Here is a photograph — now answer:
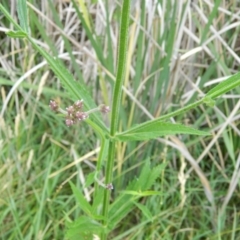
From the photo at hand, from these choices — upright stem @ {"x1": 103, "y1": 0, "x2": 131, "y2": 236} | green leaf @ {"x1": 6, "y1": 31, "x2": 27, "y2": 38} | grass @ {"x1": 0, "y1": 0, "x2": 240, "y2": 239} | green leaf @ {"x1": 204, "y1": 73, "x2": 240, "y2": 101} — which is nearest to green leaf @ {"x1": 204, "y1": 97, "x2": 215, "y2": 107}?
green leaf @ {"x1": 204, "y1": 73, "x2": 240, "y2": 101}

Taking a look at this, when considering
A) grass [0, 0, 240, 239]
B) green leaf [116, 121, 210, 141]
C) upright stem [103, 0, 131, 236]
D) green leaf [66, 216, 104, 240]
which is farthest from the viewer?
grass [0, 0, 240, 239]

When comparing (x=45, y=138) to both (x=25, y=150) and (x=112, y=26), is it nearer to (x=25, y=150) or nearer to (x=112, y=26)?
(x=25, y=150)

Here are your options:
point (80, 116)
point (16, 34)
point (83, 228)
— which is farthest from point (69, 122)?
point (83, 228)

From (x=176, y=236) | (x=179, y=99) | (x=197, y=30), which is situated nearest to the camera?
(x=176, y=236)

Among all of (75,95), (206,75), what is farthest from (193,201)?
(75,95)

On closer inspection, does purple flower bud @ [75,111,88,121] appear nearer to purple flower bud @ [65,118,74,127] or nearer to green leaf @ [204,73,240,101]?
purple flower bud @ [65,118,74,127]

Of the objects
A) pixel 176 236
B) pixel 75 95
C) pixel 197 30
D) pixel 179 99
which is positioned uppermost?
pixel 75 95

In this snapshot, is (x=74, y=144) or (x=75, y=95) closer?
(x=75, y=95)

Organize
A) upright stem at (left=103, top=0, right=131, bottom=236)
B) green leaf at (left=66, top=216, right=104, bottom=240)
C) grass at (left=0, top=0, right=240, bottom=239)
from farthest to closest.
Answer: grass at (left=0, top=0, right=240, bottom=239) → green leaf at (left=66, top=216, right=104, bottom=240) → upright stem at (left=103, top=0, right=131, bottom=236)
